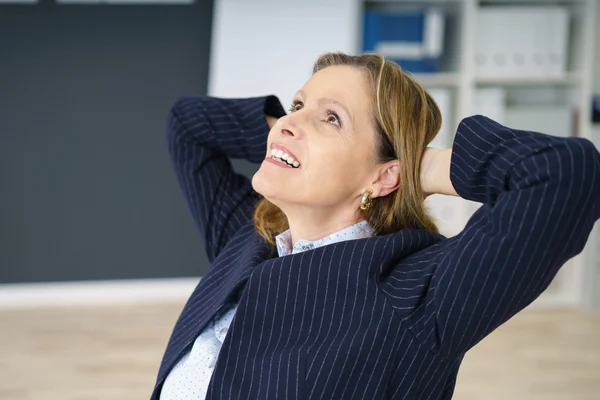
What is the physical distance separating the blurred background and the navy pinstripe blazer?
2.81 metres

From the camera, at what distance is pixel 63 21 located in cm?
404

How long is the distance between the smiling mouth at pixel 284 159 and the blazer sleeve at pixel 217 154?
28 centimetres

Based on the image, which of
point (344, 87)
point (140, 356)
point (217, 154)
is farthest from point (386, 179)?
point (140, 356)

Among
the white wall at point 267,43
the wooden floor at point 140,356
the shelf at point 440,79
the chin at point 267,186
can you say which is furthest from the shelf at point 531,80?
the chin at point 267,186

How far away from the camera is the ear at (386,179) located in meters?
1.37

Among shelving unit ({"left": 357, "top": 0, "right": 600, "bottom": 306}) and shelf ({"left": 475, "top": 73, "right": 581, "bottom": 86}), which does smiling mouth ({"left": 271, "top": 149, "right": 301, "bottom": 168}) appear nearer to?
shelving unit ({"left": 357, "top": 0, "right": 600, "bottom": 306})

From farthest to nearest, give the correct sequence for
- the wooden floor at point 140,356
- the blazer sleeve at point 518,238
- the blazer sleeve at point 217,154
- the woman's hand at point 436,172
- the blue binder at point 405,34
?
the blue binder at point 405,34 → the wooden floor at point 140,356 → the blazer sleeve at point 217,154 → the woman's hand at point 436,172 → the blazer sleeve at point 518,238

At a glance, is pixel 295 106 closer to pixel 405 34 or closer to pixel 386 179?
pixel 386 179

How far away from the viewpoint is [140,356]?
3.33m

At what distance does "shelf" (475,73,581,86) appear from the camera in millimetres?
4117

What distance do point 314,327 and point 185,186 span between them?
540mm

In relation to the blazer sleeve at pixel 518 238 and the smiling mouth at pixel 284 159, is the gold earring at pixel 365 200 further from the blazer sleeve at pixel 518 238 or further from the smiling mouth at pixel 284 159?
the blazer sleeve at pixel 518 238

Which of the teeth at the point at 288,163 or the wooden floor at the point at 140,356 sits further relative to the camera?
the wooden floor at the point at 140,356

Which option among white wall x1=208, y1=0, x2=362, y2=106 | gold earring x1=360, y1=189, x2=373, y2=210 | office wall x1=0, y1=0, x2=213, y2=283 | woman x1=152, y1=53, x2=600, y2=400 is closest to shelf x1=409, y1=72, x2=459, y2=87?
white wall x1=208, y1=0, x2=362, y2=106
